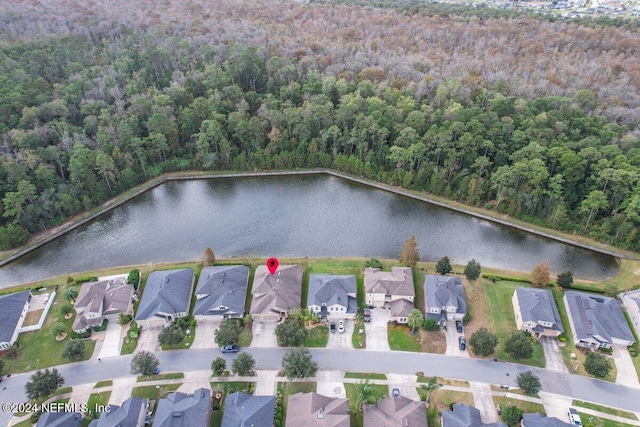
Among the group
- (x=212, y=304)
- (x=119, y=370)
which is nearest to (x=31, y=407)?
(x=119, y=370)

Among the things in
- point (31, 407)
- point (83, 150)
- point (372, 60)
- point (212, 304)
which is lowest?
point (31, 407)

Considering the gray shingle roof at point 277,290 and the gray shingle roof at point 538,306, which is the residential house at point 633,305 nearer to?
the gray shingle roof at point 538,306

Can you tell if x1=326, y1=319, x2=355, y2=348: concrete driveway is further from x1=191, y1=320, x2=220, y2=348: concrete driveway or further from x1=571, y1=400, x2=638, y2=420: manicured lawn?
x1=571, y1=400, x2=638, y2=420: manicured lawn

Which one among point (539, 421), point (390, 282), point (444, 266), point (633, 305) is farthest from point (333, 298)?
point (633, 305)

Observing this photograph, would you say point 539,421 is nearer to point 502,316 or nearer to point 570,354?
point 570,354

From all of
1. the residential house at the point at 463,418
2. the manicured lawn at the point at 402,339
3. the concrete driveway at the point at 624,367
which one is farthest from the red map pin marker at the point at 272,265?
the concrete driveway at the point at 624,367

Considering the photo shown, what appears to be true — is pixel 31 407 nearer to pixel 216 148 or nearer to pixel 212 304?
pixel 212 304
